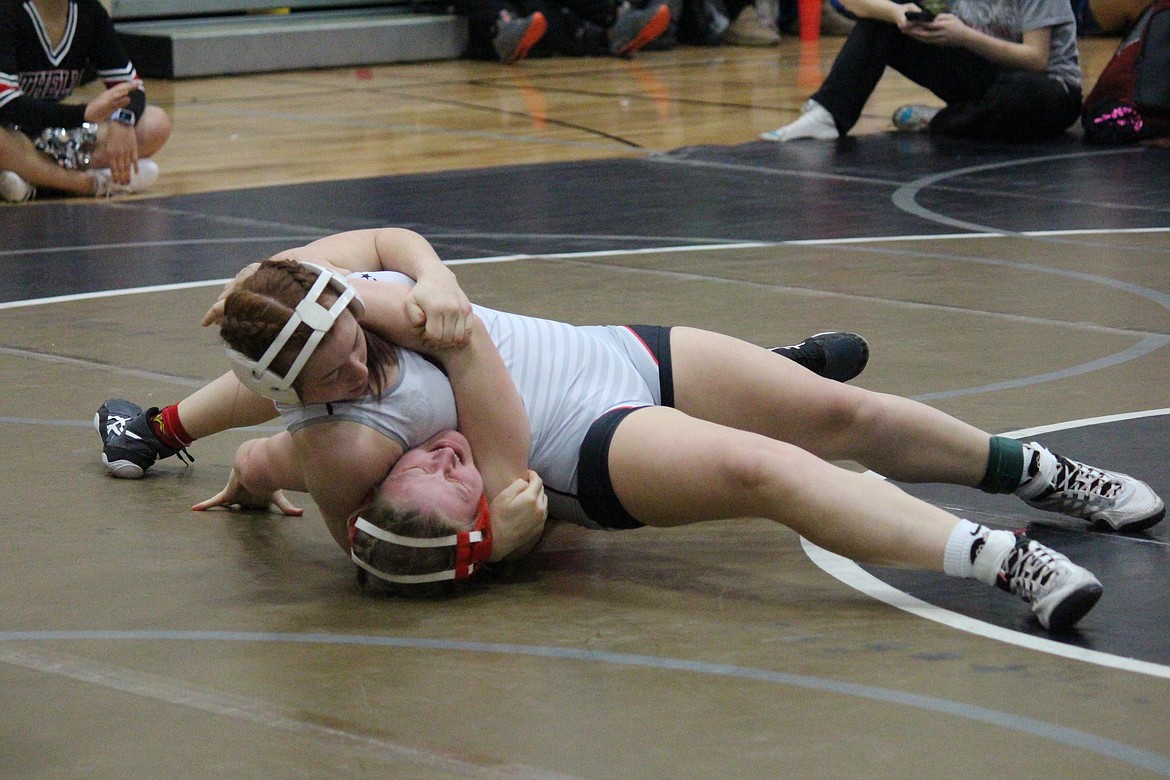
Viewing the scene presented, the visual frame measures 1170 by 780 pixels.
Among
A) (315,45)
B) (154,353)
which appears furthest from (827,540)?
(315,45)

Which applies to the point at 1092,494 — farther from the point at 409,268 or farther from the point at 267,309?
the point at 267,309

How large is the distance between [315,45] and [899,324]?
818 cm

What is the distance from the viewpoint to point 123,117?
6730mm

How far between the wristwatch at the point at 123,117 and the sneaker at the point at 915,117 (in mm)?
3465

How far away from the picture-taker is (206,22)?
1188cm

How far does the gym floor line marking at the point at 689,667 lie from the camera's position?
1979mm

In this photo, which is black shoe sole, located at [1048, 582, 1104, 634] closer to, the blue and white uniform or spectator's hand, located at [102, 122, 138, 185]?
the blue and white uniform

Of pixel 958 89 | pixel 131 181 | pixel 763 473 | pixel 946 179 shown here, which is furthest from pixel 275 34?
pixel 763 473

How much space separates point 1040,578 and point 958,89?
581 cm

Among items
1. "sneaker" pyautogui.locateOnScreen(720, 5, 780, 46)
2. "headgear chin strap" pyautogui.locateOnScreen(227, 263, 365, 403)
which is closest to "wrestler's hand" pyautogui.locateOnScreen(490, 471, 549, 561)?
"headgear chin strap" pyautogui.locateOnScreen(227, 263, 365, 403)

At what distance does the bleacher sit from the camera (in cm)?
1120

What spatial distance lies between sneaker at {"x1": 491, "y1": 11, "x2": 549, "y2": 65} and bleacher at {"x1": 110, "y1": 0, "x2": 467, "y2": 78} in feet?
2.02

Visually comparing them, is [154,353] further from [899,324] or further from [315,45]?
[315,45]

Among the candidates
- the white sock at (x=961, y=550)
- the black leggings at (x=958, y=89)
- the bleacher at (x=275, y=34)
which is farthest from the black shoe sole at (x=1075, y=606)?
the bleacher at (x=275, y=34)
